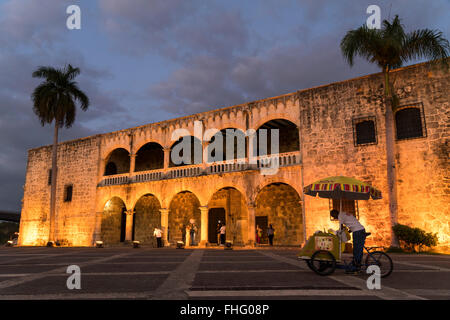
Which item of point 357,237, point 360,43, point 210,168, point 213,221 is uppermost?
point 360,43

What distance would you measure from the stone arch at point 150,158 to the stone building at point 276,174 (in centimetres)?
8

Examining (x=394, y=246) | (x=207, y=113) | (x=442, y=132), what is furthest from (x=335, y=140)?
(x=207, y=113)

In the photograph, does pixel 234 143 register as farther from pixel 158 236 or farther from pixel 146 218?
pixel 146 218

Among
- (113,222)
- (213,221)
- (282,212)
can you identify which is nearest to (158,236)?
(213,221)

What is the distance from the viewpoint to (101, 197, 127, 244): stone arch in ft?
81.0

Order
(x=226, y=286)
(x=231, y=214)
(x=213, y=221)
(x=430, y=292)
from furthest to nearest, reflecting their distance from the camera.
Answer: (x=213, y=221) → (x=231, y=214) → (x=226, y=286) → (x=430, y=292)

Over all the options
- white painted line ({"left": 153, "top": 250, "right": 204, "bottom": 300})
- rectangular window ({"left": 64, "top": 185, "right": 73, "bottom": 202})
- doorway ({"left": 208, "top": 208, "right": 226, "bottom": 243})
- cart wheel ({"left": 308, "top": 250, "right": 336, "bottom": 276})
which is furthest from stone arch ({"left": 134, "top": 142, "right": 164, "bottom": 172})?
cart wheel ({"left": 308, "top": 250, "right": 336, "bottom": 276})

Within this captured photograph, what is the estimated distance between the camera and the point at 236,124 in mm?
19297

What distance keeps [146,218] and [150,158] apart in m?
4.76

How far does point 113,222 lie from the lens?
2538cm

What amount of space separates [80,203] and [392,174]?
69.2ft

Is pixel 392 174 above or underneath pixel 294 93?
underneath

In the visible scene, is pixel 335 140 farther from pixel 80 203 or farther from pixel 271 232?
pixel 80 203

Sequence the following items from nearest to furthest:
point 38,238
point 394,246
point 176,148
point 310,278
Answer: point 310,278, point 394,246, point 176,148, point 38,238
